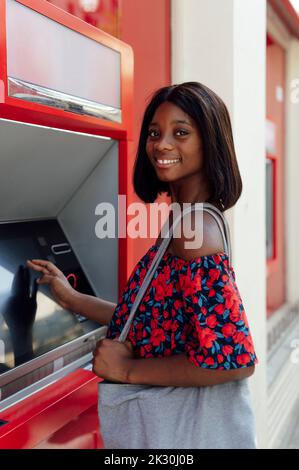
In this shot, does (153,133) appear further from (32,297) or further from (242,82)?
(242,82)

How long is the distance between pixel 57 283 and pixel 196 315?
586 mm

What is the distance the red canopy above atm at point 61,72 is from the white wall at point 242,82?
1151 mm

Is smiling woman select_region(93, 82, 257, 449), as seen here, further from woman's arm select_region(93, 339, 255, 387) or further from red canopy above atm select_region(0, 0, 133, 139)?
red canopy above atm select_region(0, 0, 133, 139)

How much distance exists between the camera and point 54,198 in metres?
1.68

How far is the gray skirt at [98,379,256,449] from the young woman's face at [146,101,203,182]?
485mm

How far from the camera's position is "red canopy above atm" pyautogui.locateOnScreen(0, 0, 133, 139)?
1.15 metres

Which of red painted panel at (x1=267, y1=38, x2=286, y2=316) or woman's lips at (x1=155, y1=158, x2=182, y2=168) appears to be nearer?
woman's lips at (x1=155, y1=158, x2=182, y2=168)

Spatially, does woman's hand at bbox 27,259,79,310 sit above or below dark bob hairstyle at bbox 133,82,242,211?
below

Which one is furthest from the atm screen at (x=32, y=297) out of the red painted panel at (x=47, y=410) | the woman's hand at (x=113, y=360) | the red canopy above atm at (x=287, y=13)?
the red canopy above atm at (x=287, y=13)

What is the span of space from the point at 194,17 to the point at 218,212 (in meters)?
1.82

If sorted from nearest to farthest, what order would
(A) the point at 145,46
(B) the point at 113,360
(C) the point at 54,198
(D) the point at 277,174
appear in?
(B) the point at 113,360 → (C) the point at 54,198 → (A) the point at 145,46 → (D) the point at 277,174

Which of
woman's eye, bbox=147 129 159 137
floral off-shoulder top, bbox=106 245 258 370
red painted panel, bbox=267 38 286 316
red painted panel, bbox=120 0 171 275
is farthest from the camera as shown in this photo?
red painted panel, bbox=267 38 286 316

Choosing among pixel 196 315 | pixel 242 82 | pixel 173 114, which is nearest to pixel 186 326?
pixel 196 315

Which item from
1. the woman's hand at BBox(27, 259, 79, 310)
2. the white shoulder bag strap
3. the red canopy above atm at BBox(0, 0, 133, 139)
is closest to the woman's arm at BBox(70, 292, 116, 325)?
the woman's hand at BBox(27, 259, 79, 310)
